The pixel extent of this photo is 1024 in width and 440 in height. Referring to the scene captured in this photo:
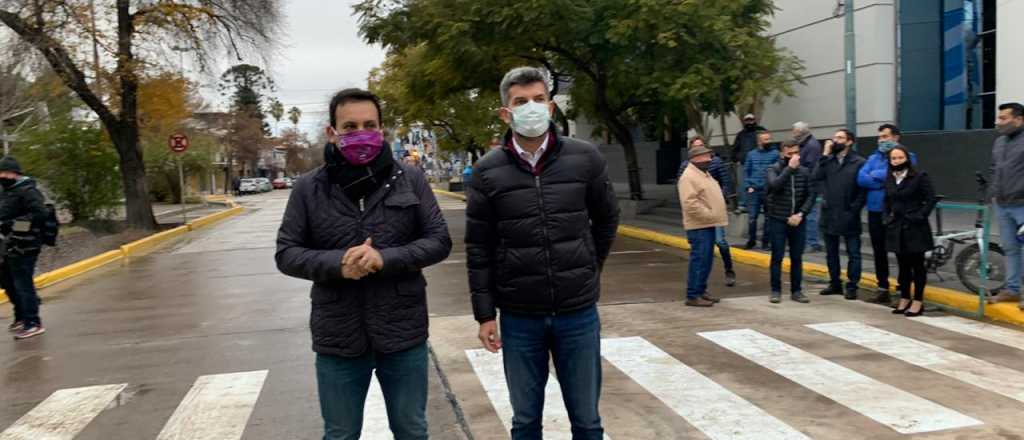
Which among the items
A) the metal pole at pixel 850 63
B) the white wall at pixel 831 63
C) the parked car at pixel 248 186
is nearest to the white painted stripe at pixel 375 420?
the metal pole at pixel 850 63

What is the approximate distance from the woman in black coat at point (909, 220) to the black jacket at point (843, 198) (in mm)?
794

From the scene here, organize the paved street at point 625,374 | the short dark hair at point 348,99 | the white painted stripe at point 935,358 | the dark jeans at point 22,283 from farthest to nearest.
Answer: the dark jeans at point 22,283
the white painted stripe at point 935,358
the paved street at point 625,374
the short dark hair at point 348,99

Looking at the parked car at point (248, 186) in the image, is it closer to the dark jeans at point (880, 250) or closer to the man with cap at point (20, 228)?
the man with cap at point (20, 228)

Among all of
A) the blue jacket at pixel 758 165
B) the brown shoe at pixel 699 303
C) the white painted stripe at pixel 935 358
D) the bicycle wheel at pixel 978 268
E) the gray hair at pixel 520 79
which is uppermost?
the gray hair at pixel 520 79

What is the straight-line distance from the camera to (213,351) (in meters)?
7.12

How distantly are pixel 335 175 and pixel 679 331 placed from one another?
15.5 ft

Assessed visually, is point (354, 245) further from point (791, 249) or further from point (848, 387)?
point (791, 249)

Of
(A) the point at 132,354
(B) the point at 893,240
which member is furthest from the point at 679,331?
(A) the point at 132,354

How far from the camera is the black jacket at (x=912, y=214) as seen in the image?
7.29 m

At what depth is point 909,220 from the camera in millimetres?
7340

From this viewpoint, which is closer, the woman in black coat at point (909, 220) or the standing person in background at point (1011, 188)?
the standing person in background at point (1011, 188)

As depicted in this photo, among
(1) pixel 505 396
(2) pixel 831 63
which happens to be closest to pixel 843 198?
(1) pixel 505 396

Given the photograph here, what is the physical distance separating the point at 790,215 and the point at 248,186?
6879 cm

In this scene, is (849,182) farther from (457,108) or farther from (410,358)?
(457,108)
